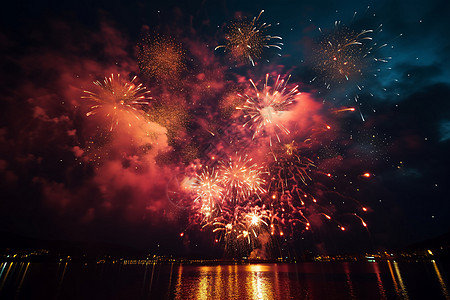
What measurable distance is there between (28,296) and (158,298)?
13706mm

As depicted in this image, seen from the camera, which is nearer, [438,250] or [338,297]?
[338,297]

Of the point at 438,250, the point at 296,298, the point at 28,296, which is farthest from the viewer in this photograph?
the point at 438,250

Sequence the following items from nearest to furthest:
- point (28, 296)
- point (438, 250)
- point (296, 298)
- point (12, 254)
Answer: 1. point (296, 298)
2. point (28, 296)
3. point (438, 250)
4. point (12, 254)

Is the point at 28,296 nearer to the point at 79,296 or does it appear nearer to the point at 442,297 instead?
the point at 79,296

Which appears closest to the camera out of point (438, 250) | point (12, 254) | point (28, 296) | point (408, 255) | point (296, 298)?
point (296, 298)

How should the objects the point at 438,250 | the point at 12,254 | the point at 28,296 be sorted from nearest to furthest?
1. the point at 28,296
2. the point at 438,250
3. the point at 12,254

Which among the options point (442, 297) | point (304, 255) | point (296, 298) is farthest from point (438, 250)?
point (296, 298)

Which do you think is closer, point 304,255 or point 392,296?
point 392,296

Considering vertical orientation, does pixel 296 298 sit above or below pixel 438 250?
below

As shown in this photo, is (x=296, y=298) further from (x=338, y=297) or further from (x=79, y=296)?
(x=79, y=296)

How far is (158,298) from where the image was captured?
2066 centimetres

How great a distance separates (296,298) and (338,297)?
4405 mm

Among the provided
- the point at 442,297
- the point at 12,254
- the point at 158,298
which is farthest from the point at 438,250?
the point at 12,254

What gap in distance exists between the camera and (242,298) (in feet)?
67.8
